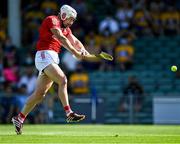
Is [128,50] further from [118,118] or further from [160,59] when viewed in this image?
[118,118]

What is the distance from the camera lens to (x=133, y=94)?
26969 mm

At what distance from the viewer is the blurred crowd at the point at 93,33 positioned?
29375mm

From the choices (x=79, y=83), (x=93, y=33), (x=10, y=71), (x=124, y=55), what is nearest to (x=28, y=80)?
(x=10, y=71)

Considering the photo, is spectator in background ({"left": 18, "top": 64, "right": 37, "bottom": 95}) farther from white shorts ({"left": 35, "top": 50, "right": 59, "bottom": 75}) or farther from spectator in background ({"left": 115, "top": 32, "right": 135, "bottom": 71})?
white shorts ({"left": 35, "top": 50, "right": 59, "bottom": 75})

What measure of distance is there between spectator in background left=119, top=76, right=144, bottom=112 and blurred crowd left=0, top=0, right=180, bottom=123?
1772mm

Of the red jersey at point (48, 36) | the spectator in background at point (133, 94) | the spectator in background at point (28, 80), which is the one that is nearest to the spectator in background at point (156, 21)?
the spectator in background at point (133, 94)

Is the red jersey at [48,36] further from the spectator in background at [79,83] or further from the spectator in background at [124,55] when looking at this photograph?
the spectator in background at [124,55]

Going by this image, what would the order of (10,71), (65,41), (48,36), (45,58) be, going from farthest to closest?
(10,71) → (48,36) → (45,58) → (65,41)

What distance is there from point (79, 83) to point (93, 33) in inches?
128

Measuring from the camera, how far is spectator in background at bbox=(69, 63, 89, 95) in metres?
29.0

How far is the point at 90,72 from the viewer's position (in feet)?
99.5

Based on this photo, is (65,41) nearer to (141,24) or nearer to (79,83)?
(79,83)

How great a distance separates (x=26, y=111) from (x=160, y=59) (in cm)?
1387

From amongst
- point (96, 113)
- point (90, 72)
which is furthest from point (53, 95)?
point (90, 72)
